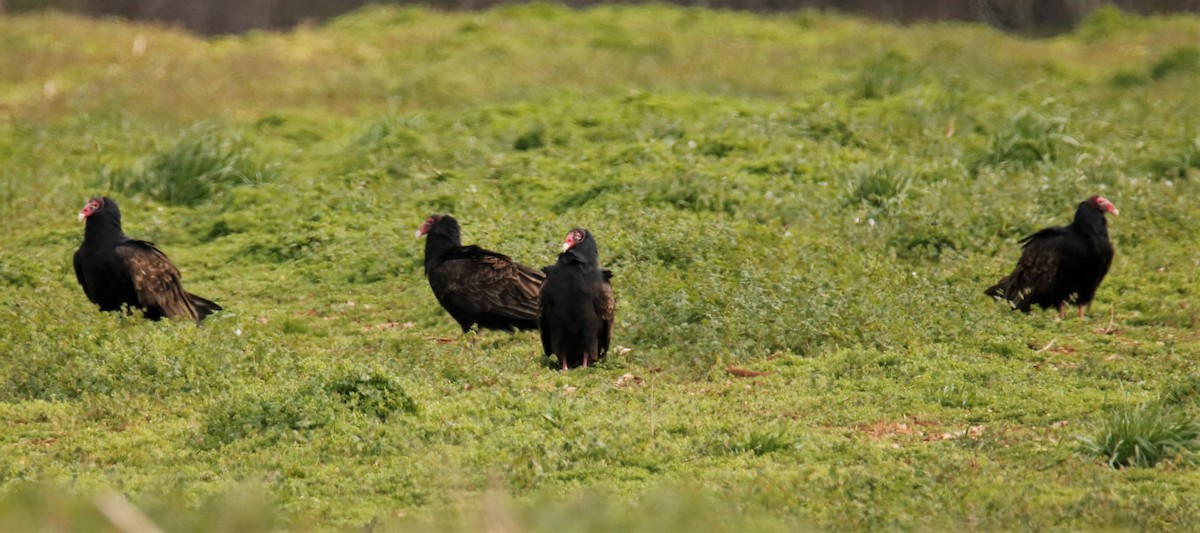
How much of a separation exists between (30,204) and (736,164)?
23.7 feet

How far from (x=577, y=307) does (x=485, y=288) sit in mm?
1707

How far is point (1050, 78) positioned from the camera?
21562 mm

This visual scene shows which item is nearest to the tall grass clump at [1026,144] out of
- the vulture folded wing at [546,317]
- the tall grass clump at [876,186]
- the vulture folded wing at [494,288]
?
the tall grass clump at [876,186]

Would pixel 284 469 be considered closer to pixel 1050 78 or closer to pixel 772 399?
pixel 772 399

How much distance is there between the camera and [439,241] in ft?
39.2

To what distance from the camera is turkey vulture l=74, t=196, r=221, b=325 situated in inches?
439

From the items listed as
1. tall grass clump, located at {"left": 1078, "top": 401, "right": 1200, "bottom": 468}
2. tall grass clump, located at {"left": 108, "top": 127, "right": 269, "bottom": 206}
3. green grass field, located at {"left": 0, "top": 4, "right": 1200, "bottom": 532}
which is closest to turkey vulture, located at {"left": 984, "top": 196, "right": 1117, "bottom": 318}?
green grass field, located at {"left": 0, "top": 4, "right": 1200, "bottom": 532}

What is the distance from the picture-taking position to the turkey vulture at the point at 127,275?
36.6 feet

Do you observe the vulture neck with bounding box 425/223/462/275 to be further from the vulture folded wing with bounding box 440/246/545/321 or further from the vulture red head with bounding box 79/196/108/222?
the vulture red head with bounding box 79/196/108/222

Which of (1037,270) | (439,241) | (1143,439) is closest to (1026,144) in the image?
(1037,270)

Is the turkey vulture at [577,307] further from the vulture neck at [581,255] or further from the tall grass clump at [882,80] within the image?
the tall grass clump at [882,80]

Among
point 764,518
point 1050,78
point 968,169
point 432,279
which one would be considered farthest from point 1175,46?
point 764,518

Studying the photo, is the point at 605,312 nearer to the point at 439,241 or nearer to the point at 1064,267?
the point at 439,241

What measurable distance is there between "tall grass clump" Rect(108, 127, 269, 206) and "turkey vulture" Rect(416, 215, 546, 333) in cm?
497
